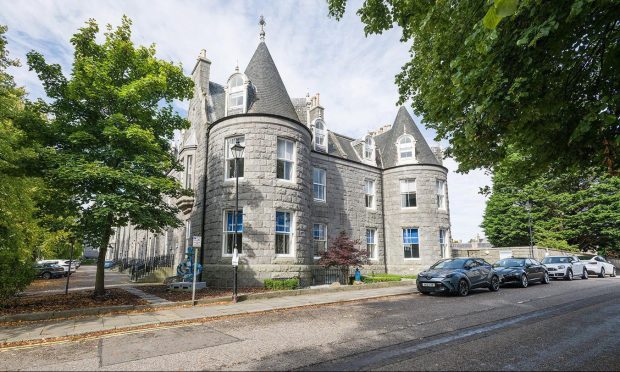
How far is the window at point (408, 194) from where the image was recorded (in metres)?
25.4

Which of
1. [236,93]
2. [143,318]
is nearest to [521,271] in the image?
[143,318]

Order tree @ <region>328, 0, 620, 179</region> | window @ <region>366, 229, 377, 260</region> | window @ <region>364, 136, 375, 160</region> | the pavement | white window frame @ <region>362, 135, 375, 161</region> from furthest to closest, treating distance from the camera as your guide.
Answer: window @ <region>364, 136, 375, 160</region>
white window frame @ <region>362, 135, 375, 161</region>
window @ <region>366, 229, 377, 260</region>
the pavement
tree @ <region>328, 0, 620, 179</region>

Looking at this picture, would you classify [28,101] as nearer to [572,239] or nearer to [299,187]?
[299,187]

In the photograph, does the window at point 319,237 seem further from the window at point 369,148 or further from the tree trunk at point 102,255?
the tree trunk at point 102,255

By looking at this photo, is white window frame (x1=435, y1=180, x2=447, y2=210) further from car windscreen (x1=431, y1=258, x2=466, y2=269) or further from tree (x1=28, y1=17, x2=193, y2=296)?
tree (x1=28, y1=17, x2=193, y2=296)

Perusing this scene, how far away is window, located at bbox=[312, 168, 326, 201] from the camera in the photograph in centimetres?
2212

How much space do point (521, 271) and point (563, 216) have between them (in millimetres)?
25319

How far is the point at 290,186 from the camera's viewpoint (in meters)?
18.0

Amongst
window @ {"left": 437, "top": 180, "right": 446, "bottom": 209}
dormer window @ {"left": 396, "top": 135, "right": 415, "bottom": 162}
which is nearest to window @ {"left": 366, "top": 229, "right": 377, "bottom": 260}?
window @ {"left": 437, "top": 180, "right": 446, "bottom": 209}

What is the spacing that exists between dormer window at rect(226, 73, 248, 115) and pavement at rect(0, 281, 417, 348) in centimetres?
1038

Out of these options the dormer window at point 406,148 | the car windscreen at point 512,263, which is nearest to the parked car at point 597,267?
the car windscreen at point 512,263

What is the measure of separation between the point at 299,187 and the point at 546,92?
44.4ft

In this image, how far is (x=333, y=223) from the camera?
2244 cm

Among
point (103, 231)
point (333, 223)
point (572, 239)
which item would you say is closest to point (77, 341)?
point (103, 231)
